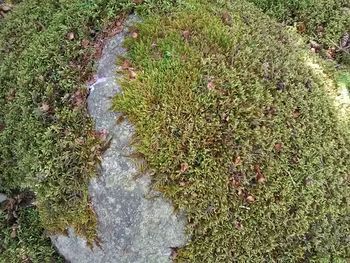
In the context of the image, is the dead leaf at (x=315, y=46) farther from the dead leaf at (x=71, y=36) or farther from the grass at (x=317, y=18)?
the dead leaf at (x=71, y=36)

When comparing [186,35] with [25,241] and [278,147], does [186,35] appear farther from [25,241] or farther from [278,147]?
[25,241]

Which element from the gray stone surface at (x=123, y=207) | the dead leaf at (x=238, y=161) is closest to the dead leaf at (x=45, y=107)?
the gray stone surface at (x=123, y=207)

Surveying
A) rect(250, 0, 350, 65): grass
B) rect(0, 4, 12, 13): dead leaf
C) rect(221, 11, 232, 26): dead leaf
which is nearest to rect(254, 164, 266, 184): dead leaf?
rect(221, 11, 232, 26): dead leaf

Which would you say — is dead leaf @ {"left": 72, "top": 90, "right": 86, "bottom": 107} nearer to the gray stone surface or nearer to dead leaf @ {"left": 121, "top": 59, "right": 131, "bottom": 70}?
the gray stone surface

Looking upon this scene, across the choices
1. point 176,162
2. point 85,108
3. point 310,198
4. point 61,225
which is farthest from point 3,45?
point 310,198

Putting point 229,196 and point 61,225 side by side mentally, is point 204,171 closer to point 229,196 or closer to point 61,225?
point 229,196
